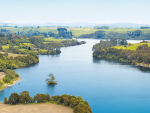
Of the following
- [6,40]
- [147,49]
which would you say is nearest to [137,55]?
[147,49]

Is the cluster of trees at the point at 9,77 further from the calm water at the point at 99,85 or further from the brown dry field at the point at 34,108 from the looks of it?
the brown dry field at the point at 34,108

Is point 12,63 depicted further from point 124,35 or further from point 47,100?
point 124,35

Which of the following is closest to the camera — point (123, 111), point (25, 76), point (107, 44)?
A: point (123, 111)

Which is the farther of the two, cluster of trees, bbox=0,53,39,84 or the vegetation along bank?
the vegetation along bank

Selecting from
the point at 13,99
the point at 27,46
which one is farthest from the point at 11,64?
the point at 27,46

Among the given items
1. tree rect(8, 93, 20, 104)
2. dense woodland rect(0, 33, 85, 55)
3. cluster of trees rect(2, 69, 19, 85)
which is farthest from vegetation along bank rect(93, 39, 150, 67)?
tree rect(8, 93, 20, 104)

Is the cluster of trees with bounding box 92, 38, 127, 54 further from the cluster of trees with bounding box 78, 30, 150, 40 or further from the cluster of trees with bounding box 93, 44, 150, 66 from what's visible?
the cluster of trees with bounding box 78, 30, 150, 40

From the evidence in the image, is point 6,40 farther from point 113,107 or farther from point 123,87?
point 113,107
